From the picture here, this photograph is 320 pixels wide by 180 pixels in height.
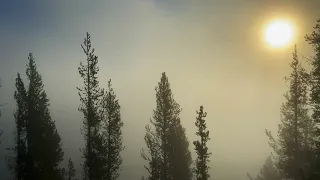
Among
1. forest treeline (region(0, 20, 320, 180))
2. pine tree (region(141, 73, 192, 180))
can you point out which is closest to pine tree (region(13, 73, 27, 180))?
forest treeline (region(0, 20, 320, 180))

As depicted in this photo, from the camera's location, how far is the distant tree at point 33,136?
3672 cm

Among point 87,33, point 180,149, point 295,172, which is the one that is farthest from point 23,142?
point 295,172

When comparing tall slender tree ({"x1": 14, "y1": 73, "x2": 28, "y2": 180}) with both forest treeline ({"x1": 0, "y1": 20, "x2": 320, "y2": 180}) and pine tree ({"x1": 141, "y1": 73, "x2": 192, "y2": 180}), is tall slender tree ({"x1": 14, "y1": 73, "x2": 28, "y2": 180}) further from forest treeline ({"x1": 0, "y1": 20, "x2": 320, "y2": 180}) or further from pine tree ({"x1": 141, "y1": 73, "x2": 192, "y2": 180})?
pine tree ({"x1": 141, "y1": 73, "x2": 192, "y2": 180})

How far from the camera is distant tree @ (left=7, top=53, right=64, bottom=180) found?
120 feet

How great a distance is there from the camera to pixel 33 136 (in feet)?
122

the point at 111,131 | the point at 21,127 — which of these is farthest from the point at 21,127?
the point at 111,131

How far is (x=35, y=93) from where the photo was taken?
A: 124ft

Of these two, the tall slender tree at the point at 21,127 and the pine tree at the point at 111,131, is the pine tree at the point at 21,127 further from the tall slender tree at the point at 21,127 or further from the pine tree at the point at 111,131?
the pine tree at the point at 111,131

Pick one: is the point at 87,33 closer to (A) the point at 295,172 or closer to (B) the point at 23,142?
(B) the point at 23,142

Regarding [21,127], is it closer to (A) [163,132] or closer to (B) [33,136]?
(B) [33,136]

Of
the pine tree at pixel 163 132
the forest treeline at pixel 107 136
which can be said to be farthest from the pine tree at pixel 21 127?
the pine tree at pixel 163 132

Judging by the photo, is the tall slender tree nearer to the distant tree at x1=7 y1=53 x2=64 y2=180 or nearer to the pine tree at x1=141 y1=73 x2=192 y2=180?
the distant tree at x1=7 y1=53 x2=64 y2=180

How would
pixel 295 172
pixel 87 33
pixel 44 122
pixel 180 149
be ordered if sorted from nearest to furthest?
pixel 87 33 < pixel 295 172 < pixel 44 122 < pixel 180 149

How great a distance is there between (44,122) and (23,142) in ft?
10.1
